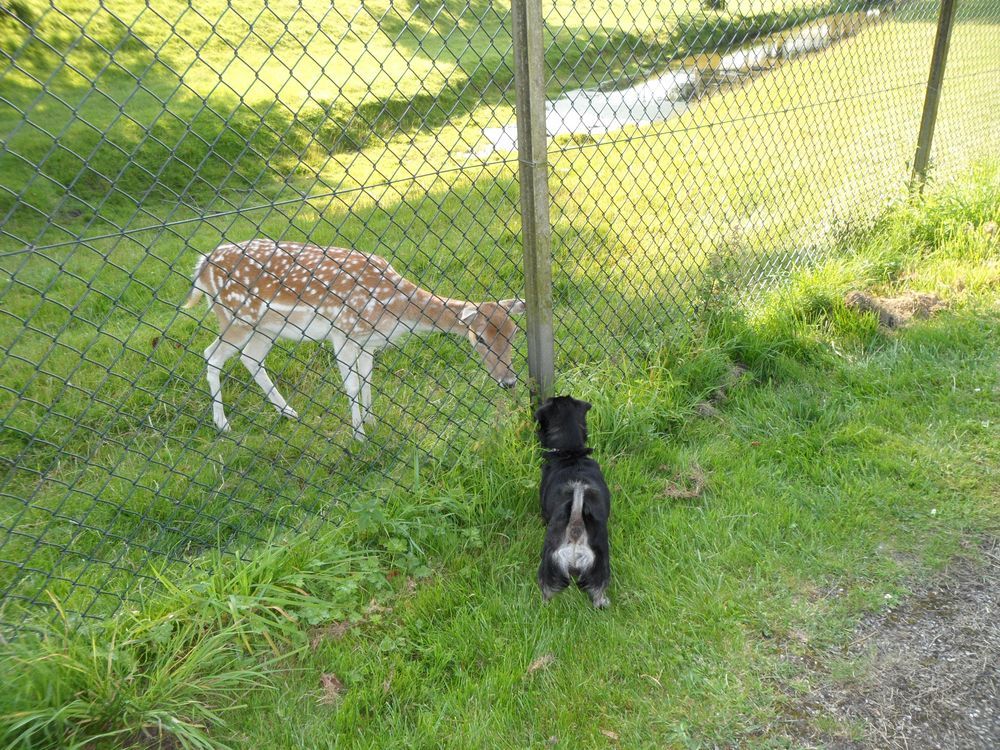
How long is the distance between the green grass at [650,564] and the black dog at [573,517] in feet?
0.42

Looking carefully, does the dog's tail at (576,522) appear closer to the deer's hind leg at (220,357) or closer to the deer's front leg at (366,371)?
the deer's front leg at (366,371)

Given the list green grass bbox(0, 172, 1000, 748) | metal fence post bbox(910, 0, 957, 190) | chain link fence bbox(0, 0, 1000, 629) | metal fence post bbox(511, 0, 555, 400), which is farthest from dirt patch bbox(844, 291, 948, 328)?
metal fence post bbox(511, 0, 555, 400)

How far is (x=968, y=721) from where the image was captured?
268 centimetres

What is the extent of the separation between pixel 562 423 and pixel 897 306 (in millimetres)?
3268

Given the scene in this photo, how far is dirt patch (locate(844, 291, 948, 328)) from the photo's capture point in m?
5.37

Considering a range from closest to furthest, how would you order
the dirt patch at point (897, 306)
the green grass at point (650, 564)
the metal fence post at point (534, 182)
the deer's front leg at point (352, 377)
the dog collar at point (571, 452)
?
the green grass at point (650, 564), the metal fence post at point (534, 182), the dog collar at point (571, 452), the deer's front leg at point (352, 377), the dirt patch at point (897, 306)

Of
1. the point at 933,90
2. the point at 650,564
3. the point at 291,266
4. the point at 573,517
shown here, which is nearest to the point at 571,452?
the point at 573,517

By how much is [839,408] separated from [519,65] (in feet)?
9.23

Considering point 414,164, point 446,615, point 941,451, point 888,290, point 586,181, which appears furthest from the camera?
point 414,164

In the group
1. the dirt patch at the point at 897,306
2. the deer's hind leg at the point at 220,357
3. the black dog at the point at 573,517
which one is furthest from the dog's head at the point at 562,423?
the dirt patch at the point at 897,306

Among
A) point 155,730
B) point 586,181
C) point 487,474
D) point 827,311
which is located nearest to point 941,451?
point 827,311

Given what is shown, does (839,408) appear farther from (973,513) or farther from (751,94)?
(751,94)

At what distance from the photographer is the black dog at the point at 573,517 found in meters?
3.23

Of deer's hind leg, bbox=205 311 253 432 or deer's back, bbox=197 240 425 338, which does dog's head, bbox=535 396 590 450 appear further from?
deer's hind leg, bbox=205 311 253 432
